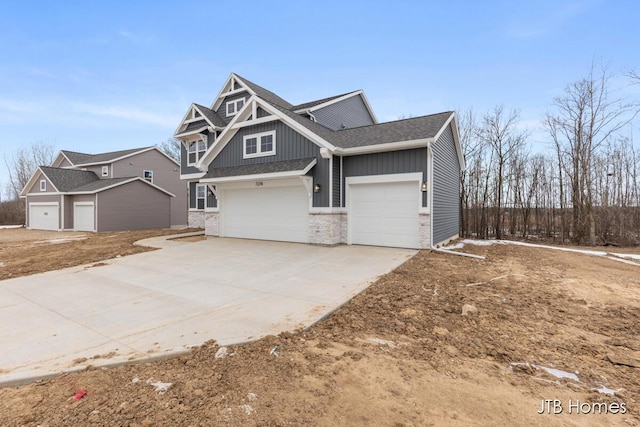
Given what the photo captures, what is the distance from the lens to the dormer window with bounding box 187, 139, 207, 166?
1798cm

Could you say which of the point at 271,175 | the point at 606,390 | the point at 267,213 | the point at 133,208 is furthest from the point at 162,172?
the point at 606,390

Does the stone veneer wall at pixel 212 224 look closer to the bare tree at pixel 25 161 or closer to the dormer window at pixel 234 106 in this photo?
the dormer window at pixel 234 106

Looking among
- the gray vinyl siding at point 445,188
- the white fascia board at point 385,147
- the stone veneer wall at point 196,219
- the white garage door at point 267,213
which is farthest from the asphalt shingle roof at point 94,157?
the gray vinyl siding at point 445,188

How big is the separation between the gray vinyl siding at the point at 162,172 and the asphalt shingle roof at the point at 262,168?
16.3m

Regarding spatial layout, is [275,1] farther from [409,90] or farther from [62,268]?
[62,268]

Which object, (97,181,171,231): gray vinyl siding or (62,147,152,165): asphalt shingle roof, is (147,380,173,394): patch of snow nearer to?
(97,181,171,231): gray vinyl siding

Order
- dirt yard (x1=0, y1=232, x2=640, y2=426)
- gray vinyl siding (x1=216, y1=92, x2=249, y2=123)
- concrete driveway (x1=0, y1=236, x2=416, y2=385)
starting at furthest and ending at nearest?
1. gray vinyl siding (x1=216, y1=92, x2=249, y2=123)
2. concrete driveway (x1=0, y1=236, x2=416, y2=385)
3. dirt yard (x1=0, y1=232, x2=640, y2=426)

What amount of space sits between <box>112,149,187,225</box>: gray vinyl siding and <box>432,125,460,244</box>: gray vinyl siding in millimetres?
24010

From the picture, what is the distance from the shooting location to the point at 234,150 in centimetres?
1290

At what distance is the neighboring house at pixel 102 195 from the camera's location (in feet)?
68.2

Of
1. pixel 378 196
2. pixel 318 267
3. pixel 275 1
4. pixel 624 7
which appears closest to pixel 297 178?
pixel 378 196

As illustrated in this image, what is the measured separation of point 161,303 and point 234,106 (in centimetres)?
1518

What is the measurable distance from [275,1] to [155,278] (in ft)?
37.6

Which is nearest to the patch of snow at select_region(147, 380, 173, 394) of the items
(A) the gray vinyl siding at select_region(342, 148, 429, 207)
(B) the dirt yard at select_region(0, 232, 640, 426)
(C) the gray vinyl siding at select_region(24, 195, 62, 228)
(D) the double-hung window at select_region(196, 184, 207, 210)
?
(B) the dirt yard at select_region(0, 232, 640, 426)
